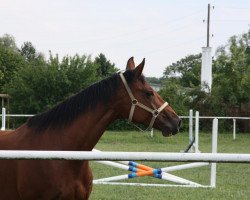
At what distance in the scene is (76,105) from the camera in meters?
4.66

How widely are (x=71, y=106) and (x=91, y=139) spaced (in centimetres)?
36

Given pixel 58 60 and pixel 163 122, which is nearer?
pixel 163 122

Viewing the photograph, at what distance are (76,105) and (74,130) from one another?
9.8 inches

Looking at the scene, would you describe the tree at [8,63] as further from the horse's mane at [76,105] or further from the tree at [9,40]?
the horse's mane at [76,105]

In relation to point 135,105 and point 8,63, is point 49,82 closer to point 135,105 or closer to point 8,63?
point 8,63

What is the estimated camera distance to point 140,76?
4855 millimetres

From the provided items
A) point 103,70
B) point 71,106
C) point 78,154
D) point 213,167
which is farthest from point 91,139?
point 103,70

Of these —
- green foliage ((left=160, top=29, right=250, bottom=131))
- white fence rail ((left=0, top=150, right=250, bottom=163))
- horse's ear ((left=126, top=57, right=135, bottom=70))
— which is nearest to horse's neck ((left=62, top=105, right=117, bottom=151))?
horse's ear ((left=126, top=57, right=135, bottom=70))

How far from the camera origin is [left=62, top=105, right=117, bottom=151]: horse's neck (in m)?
4.54

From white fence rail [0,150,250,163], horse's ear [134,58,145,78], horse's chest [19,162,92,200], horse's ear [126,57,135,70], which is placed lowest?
horse's chest [19,162,92,200]

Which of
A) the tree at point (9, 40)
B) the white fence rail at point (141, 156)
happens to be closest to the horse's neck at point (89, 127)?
the white fence rail at point (141, 156)

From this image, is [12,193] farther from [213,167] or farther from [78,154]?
[213,167]

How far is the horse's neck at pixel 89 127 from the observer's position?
4.54 m

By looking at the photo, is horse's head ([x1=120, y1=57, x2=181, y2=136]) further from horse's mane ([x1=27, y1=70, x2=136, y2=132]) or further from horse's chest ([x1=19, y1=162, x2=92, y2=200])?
horse's chest ([x1=19, y1=162, x2=92, y2=200])
